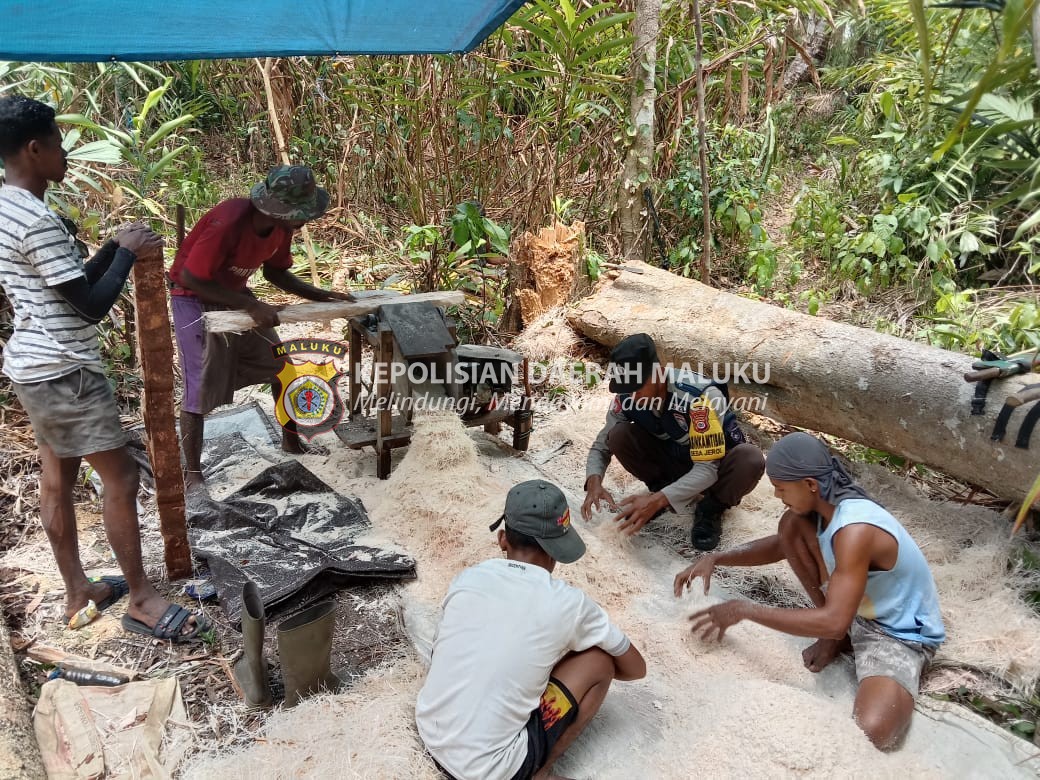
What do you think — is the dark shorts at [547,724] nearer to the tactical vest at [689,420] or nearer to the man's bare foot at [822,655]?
the man's bare foot at [822,655]

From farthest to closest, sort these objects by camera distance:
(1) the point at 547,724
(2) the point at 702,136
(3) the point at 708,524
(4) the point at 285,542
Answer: (2) the point at 702,136, (3) the point at 708,524, (4) the point at 285,542, (1) the point at 547,724

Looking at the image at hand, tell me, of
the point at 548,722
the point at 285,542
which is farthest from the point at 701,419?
the point at 285,542

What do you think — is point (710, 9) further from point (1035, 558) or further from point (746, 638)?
point (746, 638)

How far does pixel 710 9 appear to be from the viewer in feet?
18.4

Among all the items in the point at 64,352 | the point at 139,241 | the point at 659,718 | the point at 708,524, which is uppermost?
the point at 139,241

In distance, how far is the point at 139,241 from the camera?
2.28m

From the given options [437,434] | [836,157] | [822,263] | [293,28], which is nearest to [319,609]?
[437,434]

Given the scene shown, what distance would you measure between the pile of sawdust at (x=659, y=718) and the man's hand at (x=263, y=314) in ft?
3.81

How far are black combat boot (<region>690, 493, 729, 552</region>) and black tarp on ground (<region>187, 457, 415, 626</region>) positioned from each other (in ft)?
3.82

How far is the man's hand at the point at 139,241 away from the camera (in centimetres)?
227

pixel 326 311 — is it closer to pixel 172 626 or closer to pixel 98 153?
pixel 172 626

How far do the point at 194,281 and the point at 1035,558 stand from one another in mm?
3373

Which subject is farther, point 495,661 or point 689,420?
point 689,420

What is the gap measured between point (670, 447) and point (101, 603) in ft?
7.12
